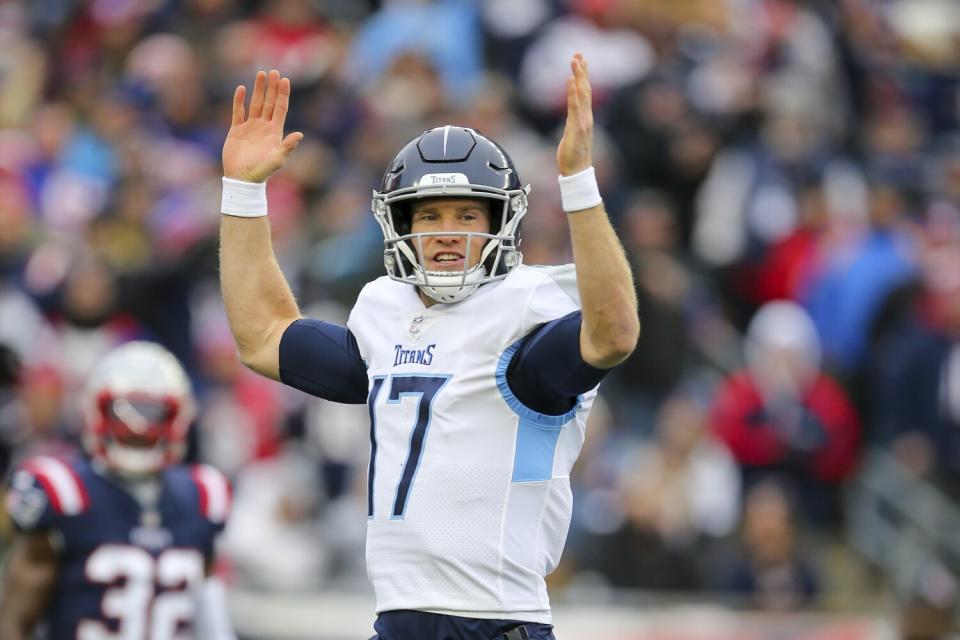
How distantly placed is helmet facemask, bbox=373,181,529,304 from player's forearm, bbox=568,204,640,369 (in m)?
0.35

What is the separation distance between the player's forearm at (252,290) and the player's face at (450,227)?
1.64 feet

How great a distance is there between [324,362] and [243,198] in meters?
0.51

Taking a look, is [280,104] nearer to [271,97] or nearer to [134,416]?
[271,97]

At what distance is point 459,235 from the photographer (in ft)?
14.9

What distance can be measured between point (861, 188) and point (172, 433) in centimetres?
682

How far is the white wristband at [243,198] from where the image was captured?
4.91m

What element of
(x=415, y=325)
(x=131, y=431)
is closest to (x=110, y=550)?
(x=131, y=431)

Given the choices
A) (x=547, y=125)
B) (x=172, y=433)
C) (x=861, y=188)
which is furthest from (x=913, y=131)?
(x=172, y=433)

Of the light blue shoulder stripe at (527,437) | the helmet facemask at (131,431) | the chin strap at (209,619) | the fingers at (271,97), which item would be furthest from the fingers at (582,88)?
the chin strap at (209,619)

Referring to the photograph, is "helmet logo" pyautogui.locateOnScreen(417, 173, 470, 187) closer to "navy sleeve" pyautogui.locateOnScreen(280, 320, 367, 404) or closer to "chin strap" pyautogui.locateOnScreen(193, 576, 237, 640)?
"navy sleeve" pyautogui.locateOnScreen(280, 320, 367, 404)

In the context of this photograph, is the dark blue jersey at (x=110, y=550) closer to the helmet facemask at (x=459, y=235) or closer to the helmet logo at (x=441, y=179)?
the helmet facemask at (x=459, y=235)

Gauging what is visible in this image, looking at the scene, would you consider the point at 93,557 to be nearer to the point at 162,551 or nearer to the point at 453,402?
the point at 162,551

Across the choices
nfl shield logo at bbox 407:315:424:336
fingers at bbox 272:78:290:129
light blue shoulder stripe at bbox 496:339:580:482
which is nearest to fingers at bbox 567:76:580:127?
light blue shoulder stripe at bbox 496:339:580:482

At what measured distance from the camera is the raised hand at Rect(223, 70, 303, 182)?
489cm
